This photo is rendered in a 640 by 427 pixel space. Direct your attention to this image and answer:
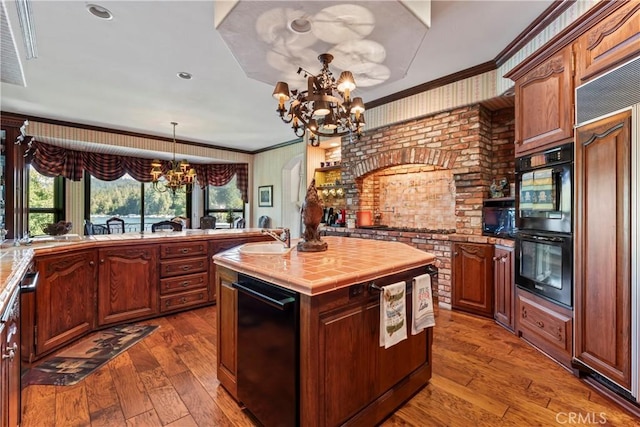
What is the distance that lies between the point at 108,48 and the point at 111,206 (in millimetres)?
4989

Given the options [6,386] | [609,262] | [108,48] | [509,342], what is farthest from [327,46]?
[509,342]

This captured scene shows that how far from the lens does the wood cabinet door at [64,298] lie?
7.80ft

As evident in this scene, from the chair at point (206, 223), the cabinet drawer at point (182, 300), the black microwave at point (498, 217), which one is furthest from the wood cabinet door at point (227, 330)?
the chair at point (206, 223)

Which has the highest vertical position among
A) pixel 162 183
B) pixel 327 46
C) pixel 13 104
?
pixel 13 104

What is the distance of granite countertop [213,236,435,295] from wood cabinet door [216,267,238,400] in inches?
4.5

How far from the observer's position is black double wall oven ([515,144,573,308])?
2217 mm

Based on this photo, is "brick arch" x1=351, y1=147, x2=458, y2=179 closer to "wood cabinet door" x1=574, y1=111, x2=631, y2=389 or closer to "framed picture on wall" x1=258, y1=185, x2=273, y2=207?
"wood cabinet door" x1=574, y1=111, x2=631, y2=389

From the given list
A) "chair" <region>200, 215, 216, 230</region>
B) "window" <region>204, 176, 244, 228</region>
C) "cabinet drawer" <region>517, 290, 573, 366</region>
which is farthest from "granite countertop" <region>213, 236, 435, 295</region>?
"window" <region>204, 176, 244, 228</region>

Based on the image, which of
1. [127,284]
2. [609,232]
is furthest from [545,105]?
[127,284]

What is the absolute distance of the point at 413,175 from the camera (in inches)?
174

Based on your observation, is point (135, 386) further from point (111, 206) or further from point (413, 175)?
point (111, 206)

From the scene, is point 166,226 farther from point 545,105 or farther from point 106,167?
point 545,105

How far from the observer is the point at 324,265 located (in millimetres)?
1654

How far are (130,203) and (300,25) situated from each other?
6.74m
